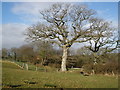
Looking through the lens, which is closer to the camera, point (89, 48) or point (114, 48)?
point (114, 48)

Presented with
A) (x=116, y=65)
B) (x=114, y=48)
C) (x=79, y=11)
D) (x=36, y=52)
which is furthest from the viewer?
(x=36, y=52)

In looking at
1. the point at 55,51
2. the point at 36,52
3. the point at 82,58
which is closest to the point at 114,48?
the point at 82,58

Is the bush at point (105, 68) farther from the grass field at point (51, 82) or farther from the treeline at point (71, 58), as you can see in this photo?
the grass field at point (51, 82)

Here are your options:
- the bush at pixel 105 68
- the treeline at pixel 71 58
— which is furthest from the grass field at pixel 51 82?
the treeline at pixel 71 58

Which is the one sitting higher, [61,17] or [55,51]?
[61,17]

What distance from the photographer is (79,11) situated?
102 ft

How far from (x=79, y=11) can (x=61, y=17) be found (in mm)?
3802

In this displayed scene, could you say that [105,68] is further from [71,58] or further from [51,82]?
[71,58]

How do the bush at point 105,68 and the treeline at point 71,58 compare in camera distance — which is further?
the treeline at point 71,58

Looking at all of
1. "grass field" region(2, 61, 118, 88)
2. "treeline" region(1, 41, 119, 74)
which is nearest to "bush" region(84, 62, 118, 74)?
"treeline" region(1, 41, 119, 74)

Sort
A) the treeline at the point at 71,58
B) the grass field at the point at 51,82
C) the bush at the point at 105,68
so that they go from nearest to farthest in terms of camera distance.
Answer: the grass field at the point at 51,82 < the bush at the point at 105,68 < the treeline at the point at 71,58

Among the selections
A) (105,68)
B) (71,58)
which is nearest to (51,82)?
(105,68)

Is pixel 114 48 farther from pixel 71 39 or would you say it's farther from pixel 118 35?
pixel 71 39

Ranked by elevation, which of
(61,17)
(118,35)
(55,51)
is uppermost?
(61,17)
